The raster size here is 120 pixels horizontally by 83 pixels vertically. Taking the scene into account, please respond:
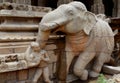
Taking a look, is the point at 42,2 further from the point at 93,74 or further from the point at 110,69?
the point at 93,74

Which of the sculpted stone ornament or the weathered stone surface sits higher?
the sculpted stone ornament

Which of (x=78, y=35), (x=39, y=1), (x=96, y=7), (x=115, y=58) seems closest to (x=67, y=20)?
(x=78, y=35)

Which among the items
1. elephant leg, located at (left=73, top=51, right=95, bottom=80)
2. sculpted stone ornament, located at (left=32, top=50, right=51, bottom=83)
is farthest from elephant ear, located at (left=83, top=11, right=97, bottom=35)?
sculpted stone ornament, located at (left=32, top=50, right=51, bottom=83)

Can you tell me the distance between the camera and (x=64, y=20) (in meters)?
2.52

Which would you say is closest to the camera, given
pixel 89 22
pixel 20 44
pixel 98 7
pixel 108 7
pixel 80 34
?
pixel 20 44

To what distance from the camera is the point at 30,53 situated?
2422 millimetres

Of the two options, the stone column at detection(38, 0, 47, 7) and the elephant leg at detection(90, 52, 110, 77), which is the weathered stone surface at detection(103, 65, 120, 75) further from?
the stone column at detection(38, 0, 47, 7)

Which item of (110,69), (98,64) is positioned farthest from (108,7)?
(98,64)

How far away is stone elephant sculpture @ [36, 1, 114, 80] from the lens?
8.25 ft

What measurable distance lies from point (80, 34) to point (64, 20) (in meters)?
0.34

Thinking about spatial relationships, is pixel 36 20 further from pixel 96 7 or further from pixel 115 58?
pixel 96 7

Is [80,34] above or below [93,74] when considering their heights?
above

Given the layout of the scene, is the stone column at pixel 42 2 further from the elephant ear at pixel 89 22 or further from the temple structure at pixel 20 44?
the elephant ear at pixel 89 22

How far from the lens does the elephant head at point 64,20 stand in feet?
8.14
